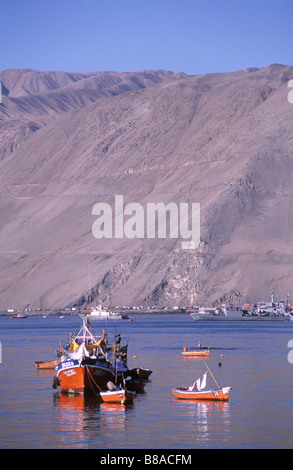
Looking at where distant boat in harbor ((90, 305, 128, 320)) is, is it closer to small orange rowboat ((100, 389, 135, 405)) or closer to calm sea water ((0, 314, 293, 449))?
calm sea water ((0, 314, 293, 449))

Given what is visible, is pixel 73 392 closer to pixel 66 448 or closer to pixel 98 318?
pixel 66 448

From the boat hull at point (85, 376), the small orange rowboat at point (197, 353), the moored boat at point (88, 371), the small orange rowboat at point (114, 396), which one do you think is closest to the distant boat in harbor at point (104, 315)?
the small orange rowboat at point (197, 353)

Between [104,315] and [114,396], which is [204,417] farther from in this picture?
[104,315]

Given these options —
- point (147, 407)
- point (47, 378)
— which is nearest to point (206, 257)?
point (47, 378)

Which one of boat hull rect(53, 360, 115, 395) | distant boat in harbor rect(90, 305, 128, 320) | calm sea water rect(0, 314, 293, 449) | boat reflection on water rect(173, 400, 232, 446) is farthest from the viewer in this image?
distant boat in harbor rect(90, 305, 128, 320)

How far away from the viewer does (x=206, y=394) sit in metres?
54.2

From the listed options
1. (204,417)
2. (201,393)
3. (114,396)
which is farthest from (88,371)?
(204,417)

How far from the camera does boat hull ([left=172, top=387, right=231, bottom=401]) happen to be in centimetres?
5384

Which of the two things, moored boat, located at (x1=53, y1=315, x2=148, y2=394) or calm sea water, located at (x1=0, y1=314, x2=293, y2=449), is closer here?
calm sea water, located at (x1=0, y1=314, x2=293, y2=449)

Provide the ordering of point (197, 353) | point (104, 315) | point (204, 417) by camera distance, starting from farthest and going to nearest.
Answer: point (104, 315) < point (197, 353) < point (204, 417)

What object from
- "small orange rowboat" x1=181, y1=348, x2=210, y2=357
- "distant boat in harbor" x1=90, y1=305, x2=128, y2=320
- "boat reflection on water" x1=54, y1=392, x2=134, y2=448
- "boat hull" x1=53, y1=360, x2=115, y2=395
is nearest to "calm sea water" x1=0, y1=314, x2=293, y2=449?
"boat reflection on water" x1=54, y1=392, x2=134, y2=448

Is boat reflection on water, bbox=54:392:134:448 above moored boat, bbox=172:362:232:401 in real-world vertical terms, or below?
below

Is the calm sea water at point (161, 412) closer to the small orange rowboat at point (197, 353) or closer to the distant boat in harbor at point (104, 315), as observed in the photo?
the small orange rowboat at point (197, 353)

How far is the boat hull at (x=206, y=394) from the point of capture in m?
53.8
